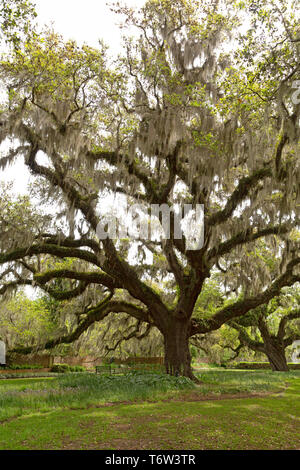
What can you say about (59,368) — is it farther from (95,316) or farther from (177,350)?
(177,350)

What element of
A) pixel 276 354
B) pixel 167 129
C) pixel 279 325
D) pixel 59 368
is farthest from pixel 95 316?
pixel 276 354

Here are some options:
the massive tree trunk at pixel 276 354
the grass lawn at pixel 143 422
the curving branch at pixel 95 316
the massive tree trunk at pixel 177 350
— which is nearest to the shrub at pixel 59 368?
the curving branch at pixel 95 316

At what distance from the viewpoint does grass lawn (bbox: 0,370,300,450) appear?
15.4 feet

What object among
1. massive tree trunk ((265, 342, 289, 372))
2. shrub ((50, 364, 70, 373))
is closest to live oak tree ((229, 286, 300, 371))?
massive tree trunk ((265, 342, 289, 372))

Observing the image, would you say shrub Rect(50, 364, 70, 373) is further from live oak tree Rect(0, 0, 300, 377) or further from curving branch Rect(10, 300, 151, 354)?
live oak tree Rect(0, 0, 300, 377)

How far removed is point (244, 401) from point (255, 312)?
13.2m

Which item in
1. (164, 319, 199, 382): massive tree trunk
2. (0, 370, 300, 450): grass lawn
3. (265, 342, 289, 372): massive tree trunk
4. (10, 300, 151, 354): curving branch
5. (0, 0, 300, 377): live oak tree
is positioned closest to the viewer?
(0, 370, 300, 450): grass lawn

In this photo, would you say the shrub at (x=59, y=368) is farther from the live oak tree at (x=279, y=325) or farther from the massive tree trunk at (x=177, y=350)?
the massive tree trunk at (x=177, y=350)

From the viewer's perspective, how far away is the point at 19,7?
8.72 m

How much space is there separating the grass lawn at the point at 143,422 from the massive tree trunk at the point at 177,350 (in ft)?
10.9

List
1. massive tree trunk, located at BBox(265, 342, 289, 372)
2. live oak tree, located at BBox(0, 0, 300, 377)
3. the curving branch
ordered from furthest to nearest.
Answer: massive tree trunk, located at BBox(265, 342, 289, 372) → the curving branch → live oak tree, located at BBox(0, 0, 300, 377)

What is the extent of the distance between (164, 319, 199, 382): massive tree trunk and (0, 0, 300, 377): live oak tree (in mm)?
50

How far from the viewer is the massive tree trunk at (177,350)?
13.0 m
